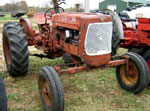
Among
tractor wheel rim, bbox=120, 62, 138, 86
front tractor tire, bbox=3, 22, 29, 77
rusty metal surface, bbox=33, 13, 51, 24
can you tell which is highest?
rusty metal surface, bbox=33, 13, 51, 24

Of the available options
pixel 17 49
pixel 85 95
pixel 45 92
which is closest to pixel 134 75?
pixel 85 95

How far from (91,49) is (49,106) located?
3.31 feet

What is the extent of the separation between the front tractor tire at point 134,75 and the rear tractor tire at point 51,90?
1.41 m

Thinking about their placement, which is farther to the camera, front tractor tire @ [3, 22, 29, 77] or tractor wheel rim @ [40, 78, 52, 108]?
front tractor tire @ [3, 22, 29, 77]

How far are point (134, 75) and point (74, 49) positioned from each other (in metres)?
1.28

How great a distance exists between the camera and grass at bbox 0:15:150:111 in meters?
3.26

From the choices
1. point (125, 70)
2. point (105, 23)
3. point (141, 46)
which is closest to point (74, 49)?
point (105, 23)

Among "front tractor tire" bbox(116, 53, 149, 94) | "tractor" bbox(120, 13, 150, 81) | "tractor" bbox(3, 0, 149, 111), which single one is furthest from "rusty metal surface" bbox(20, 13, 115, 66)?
"tractor" bbox(120, 13, 150, 81)

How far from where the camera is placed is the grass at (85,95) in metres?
3.26

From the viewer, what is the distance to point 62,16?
144 inches

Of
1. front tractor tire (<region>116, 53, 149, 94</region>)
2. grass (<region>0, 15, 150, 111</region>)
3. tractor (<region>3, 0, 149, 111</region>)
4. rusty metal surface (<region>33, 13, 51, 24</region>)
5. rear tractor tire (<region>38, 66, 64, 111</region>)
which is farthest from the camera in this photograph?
rusty metal surface (<region>33, 13, 51, 24</region>)

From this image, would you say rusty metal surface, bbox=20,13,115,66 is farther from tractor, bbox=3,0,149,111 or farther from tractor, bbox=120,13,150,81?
tractor, bbox=120,13,150,81

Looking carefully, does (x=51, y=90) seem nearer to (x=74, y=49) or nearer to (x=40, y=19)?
(x=74, y=49)

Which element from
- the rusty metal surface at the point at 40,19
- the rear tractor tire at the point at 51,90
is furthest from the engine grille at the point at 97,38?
the rusty metal surface at the point at 40,19
